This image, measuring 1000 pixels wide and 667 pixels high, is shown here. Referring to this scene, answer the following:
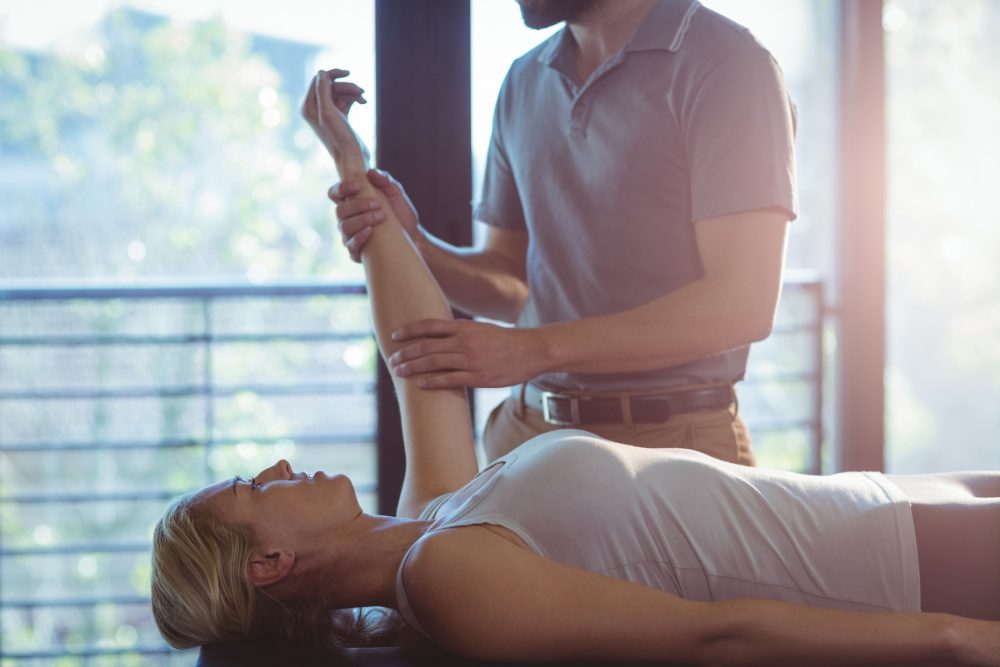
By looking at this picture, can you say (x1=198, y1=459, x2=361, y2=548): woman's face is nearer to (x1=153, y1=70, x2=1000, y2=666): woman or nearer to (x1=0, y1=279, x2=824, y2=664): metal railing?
(x1=153, y1=70, x2=1000, y2=666): woman

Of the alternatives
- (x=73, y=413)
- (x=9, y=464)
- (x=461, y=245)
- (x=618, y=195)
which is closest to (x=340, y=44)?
(x=461, y=245)

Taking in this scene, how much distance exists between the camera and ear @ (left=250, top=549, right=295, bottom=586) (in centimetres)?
152

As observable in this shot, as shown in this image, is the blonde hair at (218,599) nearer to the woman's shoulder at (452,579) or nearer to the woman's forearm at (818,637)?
the woman's shoulder at (452,579)

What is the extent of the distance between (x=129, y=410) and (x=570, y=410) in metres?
1.71

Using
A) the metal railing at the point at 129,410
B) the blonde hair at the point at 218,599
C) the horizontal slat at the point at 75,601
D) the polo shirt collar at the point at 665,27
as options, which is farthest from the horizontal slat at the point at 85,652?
the polo shirt collar at the point at 665,27

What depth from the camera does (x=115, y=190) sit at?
2.73 metres

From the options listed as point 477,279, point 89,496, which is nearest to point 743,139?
point 477,279

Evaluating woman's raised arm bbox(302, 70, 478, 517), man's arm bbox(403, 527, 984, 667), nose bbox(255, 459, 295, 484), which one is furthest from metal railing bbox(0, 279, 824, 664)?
man's arm bbox(403, 527, 984, 667)

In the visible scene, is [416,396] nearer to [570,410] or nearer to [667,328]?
[570,410]

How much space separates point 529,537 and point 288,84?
189 cm

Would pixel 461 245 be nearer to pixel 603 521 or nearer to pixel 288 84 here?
pixel 288 84

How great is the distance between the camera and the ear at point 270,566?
152 cm

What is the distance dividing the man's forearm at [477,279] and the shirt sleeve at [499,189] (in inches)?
3.6

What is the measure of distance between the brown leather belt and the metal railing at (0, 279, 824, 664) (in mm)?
1083
